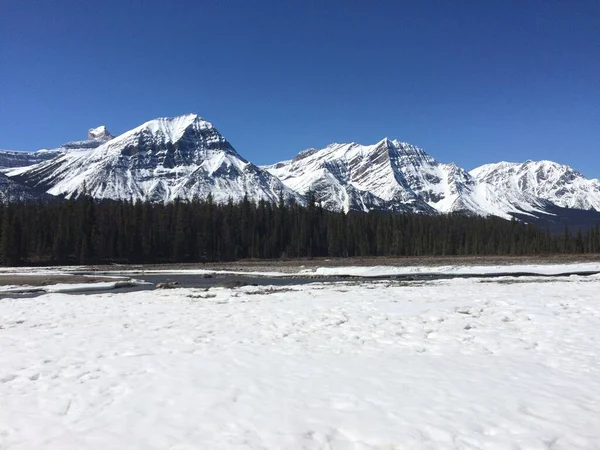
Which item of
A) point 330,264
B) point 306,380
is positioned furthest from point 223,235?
point 306,380

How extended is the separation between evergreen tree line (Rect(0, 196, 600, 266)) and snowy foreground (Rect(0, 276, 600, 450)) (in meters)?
84.3

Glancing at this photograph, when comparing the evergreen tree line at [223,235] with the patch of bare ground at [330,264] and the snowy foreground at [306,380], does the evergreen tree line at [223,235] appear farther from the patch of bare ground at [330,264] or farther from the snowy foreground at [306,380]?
the snowy foreground at [306,380]

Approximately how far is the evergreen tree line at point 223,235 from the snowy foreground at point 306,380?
84.3 metres

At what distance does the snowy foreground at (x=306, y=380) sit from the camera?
6.12 metres

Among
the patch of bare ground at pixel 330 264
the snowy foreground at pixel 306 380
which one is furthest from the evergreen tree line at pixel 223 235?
the snowy foreground at pixel 306 380

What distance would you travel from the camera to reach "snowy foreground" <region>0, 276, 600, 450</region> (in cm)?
Answer: 612

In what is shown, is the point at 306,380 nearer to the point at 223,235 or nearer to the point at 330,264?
the point at 330,264

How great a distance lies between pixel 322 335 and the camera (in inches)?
492

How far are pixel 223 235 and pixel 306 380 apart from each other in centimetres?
10609

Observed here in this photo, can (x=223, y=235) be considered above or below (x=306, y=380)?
above

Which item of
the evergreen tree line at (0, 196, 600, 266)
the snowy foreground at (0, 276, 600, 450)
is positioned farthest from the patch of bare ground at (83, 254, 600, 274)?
the snowy foreground at (0, 276, 600, 450)

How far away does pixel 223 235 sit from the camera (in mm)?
112688

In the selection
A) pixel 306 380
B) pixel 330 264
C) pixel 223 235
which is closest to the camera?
pixel 306 380

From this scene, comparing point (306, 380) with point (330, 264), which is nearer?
point (306, 380)
